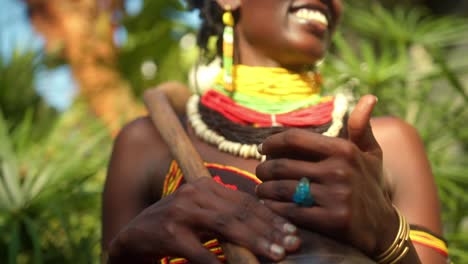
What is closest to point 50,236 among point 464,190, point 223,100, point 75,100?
point 75,100

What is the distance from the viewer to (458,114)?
2824mm

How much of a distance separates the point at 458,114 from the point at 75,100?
6.83ft

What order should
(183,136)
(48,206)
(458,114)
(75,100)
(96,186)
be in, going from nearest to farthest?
(183,136) → (48,206) → (458,114) → (96,186) → (75,100)

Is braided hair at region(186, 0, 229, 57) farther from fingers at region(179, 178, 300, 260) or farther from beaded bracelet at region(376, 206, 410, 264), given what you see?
beaded bracelet at region(376, 206, 410, 264)

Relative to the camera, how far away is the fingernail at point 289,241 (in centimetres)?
114

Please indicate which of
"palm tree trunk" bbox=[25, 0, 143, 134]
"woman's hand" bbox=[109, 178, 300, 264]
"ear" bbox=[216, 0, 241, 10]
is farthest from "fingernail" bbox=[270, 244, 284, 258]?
"palm tree trunk" bbox=[25, 0, 143, 134]

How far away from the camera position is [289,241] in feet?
3.74

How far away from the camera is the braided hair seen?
1903 mm

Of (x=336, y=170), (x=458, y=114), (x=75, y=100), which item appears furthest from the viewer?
(x=75, y=100)

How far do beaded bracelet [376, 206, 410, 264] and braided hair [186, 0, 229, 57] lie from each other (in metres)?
0.87

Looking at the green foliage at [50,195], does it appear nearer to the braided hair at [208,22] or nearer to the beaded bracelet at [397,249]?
the braided hair at [208,22]

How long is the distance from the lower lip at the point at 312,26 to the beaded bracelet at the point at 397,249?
0.63 meters

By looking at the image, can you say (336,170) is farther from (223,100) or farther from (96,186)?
(96,186)

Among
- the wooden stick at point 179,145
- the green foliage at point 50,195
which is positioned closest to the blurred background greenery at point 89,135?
the green foliage at point 50,195
